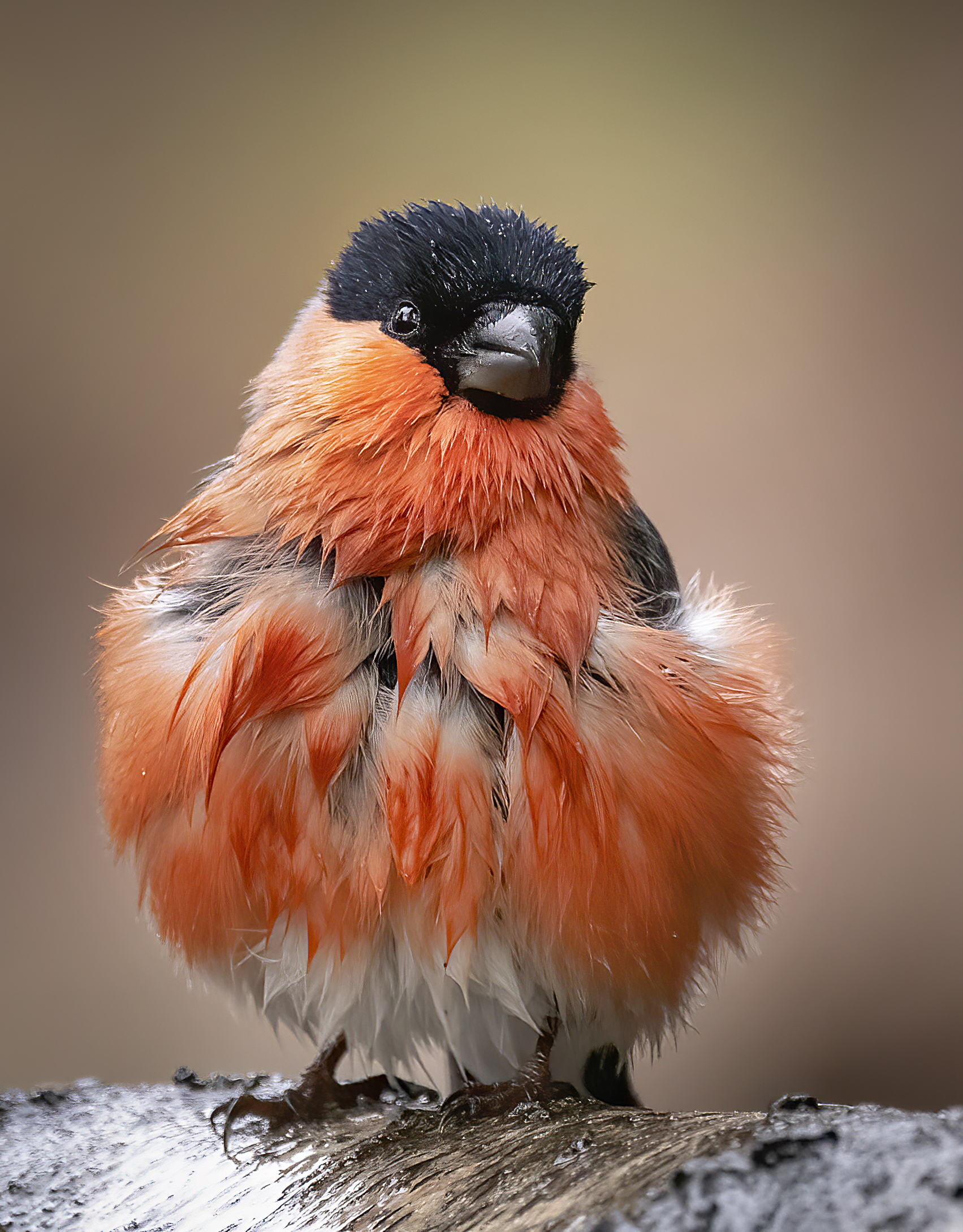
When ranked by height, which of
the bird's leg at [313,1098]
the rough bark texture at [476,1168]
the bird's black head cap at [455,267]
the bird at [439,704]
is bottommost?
the bird's leg at [313,1098]

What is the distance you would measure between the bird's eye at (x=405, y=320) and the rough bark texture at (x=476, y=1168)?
835 millimetres

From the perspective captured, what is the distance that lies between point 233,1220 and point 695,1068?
1.87m

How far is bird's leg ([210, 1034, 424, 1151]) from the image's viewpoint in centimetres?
129

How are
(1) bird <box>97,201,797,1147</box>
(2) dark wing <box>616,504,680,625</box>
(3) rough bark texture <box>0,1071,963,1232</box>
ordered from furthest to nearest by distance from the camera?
(2) dark wing <box>616,504,680,625</box>, (1) bird <box>97,201,797,1147</box>, (3) rough bark texture <box>0,1071,963,1232</box>

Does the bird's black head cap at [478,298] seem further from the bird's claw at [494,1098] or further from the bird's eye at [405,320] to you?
the bird's claw at [494,1098]

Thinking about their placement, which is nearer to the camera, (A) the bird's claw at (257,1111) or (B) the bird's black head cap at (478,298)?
(B) the bird's black head cap at (478,298)

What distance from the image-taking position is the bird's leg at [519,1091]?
3.95 feet

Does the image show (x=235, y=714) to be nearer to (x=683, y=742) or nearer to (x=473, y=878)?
(x=473, y=878)

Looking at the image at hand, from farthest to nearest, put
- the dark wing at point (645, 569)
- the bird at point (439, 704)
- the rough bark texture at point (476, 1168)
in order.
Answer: the dark wing at point (645, 569)
the bird at point (439, 704)
the rough bark texture at point (476, 1168)

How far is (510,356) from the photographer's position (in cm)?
113

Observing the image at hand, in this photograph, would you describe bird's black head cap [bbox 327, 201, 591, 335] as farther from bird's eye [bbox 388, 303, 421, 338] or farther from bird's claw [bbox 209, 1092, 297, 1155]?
bird's claw [bbox 209, 1092, 297, 1155]

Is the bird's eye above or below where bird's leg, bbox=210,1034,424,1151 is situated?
above

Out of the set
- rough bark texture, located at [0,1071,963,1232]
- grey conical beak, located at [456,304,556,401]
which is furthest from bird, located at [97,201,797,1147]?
rough bark texture, located at [0,1071,963,1232]

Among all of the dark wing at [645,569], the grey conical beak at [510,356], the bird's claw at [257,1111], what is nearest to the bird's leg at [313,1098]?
the bird's claw at [257,1111]
